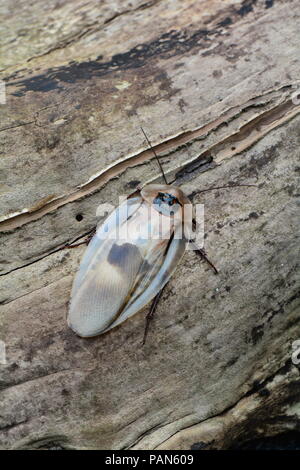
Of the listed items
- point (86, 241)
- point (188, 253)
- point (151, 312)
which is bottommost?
point (151, 312)

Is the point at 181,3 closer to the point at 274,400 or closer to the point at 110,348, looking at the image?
the point at 110,348

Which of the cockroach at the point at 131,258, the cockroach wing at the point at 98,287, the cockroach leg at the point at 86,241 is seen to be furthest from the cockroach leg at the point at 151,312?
the cockroach leg at the point at 86,241

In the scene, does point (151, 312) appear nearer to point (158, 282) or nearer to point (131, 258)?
point (158, 282)

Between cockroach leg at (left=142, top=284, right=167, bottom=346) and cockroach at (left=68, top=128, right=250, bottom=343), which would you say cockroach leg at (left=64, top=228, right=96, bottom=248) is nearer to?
cockroach at (left=68, top=128, right=250, bottom=343)

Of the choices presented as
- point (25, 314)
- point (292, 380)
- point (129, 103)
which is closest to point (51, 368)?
point (25, 314)

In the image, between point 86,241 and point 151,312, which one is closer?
point 151,312

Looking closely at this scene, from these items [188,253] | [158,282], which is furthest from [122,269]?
[188,253]

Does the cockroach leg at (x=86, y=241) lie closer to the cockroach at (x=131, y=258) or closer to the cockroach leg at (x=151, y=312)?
the cockroach at (x=131, y=258)
